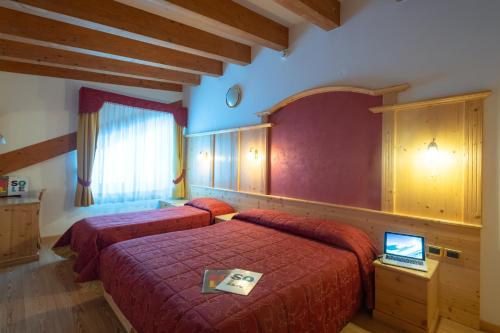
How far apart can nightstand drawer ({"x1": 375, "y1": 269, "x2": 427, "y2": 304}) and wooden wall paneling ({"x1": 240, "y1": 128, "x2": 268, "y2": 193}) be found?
173cm

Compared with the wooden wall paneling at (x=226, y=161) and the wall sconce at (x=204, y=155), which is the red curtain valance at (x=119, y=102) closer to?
the wall sconce at (x=204, y=155)

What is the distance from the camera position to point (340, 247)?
7.23 feet

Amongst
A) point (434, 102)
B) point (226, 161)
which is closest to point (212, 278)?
point (434, 102)

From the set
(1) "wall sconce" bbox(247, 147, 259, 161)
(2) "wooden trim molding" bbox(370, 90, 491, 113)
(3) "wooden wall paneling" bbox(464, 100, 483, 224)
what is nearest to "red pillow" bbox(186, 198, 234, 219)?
(1) "wall sconce" bbox(247, 147, 259, 161)

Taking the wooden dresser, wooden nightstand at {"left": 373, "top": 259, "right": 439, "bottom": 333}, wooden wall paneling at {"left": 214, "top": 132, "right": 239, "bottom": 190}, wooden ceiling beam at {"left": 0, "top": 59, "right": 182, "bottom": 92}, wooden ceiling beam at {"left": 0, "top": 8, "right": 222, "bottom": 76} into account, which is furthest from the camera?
wooden wall paneling at {"left": 214, "top": 132, "right": 239, "bottom": 190}

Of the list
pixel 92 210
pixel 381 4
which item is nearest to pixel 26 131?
pixel 92 210

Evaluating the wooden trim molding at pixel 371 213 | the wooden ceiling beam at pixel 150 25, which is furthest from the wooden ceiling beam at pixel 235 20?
the wooden trim molding at pixel 371 213

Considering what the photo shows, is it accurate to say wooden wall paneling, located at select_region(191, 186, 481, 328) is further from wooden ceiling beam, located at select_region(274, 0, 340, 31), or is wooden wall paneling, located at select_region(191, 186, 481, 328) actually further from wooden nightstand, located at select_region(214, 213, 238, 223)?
wooden ceiling beam, located at select_region(274, 0, 340, 31)

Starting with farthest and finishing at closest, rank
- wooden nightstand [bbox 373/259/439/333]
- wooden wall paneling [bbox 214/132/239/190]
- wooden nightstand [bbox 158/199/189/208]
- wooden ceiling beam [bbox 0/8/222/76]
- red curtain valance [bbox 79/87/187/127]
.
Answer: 1. wooden nightstand [bbox 158/199/189/208]
2. red curtain valance [bbox 79/87/187/127]
3. wooden wall paneling [bbox 214/132/239/190]
4. wooden ceiling beam [bbox 0/8/222/76]
5. wooden nightstand [bbox 373/259/439/333]

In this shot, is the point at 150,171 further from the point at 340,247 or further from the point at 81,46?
the point at 340,247

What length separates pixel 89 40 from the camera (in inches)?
120

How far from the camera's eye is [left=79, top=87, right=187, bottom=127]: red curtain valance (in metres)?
4.07

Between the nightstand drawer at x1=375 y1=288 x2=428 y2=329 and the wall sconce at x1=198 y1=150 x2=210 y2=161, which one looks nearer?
the nightstand drawer at x1=375 y1=288 x2=428 y2=329

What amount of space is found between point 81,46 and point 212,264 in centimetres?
292
